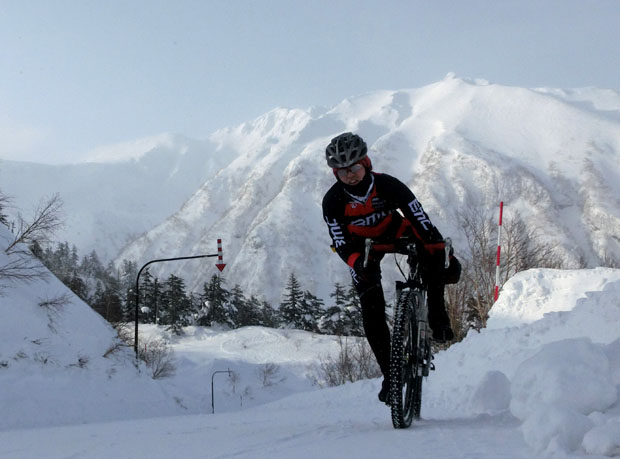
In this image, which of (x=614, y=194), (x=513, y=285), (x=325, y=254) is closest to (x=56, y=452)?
(x=513, y=285)

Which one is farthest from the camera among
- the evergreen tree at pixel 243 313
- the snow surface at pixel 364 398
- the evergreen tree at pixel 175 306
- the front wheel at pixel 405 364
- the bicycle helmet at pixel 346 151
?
the evergreen tree at pixel 243 313

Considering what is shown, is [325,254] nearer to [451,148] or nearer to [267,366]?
[451,148]

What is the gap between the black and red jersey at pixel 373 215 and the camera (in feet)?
16.3

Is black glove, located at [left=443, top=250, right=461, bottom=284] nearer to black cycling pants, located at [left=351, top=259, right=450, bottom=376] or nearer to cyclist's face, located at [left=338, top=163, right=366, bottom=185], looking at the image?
black cycling pants, located at [left=351, top=259, right=450, bottom=376]

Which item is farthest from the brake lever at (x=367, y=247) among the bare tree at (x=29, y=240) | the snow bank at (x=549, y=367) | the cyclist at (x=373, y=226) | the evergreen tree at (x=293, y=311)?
the evergreen tree at (x=293, y=311)

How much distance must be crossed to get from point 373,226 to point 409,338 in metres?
1.07

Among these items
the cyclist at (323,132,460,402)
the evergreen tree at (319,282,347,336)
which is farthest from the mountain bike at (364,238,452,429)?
the evergreen tree at (319,282,347,336)

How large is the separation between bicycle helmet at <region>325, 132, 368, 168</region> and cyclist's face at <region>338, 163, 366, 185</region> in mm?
55

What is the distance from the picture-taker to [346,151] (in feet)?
15.7

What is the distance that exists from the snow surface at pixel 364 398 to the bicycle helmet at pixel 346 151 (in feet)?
7.34

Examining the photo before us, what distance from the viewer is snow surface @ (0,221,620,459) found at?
370cm

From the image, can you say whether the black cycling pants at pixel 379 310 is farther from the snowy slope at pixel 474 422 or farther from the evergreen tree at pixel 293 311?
the evergreen tree at pixel 293 311

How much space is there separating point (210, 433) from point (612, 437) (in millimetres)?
3363

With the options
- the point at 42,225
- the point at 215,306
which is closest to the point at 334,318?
the point at 215,306
